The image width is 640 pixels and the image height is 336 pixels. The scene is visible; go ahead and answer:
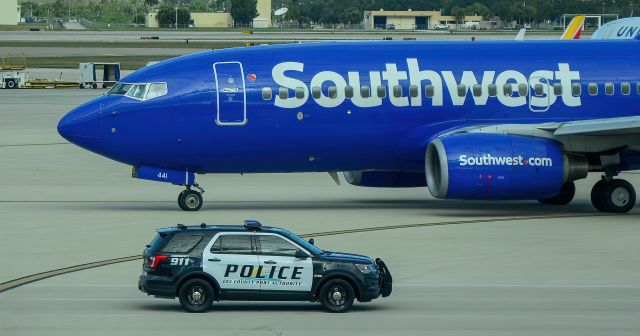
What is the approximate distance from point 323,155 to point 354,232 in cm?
427

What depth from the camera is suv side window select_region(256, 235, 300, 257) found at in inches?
843

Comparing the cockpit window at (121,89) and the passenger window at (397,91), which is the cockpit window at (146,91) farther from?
the passenger window at (397,91)

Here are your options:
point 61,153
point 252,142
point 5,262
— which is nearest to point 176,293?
point 5,262

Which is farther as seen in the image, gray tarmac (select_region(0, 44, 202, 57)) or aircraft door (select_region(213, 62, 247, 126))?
gray tarmac (select_region(0, 44, 202, 57))

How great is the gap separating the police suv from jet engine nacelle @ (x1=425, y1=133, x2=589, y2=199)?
1195 centimetres

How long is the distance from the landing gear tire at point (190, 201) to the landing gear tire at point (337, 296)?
13337 mm

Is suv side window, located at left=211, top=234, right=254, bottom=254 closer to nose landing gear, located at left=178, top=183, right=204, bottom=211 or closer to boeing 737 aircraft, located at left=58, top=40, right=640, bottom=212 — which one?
boeing 737 aircraft, located at left=58, top=40, right=640, bottom=212

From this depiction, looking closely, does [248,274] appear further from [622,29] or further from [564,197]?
[622,29]

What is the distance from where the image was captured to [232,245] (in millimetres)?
21406

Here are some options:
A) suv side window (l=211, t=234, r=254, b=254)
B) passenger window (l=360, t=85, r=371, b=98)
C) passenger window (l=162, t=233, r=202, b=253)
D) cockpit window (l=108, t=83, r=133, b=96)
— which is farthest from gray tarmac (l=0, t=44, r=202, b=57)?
suv side window (l=211, t=234, r=254, b=254)

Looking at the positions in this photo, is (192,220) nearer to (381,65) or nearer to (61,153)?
(381,65)

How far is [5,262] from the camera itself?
26.3 meters

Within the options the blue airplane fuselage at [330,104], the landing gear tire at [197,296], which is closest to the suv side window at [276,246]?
the landing gear tire at [197,296]

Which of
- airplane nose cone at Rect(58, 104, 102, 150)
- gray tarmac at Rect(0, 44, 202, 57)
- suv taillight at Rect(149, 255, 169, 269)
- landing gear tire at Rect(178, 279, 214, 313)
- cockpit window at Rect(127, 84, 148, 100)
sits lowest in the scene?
gray tarmac at Rect(0, 44, 202, 57)
